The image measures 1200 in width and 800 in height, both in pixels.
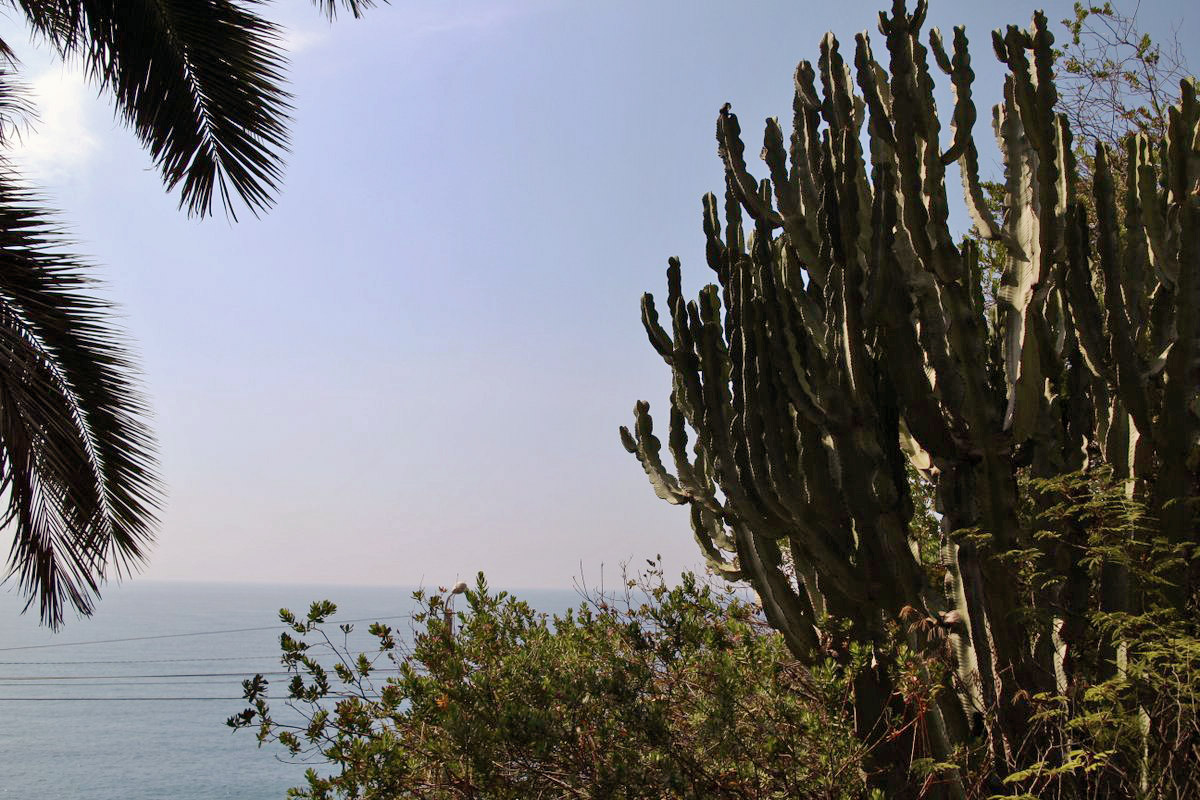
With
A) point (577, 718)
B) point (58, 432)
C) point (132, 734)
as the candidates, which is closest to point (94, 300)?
point (58, 432)

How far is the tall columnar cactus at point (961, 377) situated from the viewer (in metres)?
3.28

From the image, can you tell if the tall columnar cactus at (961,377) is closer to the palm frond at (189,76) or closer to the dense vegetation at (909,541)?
the dense vegetation at (909,541)

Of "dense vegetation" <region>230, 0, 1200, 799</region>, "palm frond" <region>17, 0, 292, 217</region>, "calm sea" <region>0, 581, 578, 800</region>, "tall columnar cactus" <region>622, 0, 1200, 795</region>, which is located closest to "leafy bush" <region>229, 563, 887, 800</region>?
"dense vegetation" <region>230, 0, 1200, 799</region>

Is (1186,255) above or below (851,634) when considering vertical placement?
above

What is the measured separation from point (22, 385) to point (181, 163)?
75.3 inches

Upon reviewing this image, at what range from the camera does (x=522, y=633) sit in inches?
163

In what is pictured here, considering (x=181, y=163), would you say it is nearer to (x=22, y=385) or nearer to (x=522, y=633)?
(x=22, y=385)

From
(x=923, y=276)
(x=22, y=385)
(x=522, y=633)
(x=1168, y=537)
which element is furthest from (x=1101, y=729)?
(x=22, y=385)

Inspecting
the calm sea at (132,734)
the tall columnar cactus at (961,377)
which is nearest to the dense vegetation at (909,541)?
the tall columnar cactus at (961,377)

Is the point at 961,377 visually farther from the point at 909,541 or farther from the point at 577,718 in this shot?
the point at 577,718

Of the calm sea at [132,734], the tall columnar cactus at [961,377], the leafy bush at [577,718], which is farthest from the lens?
the calm sea at [132,734]

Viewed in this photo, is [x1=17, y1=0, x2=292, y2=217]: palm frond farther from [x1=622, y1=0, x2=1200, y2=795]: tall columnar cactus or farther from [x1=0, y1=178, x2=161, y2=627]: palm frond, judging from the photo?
[x1=622, y1=0, x2=1200, y2=795]: tall columnar cactus

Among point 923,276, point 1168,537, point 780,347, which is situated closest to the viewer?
point 1168,537

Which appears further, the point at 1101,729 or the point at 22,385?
the point at 22,385
